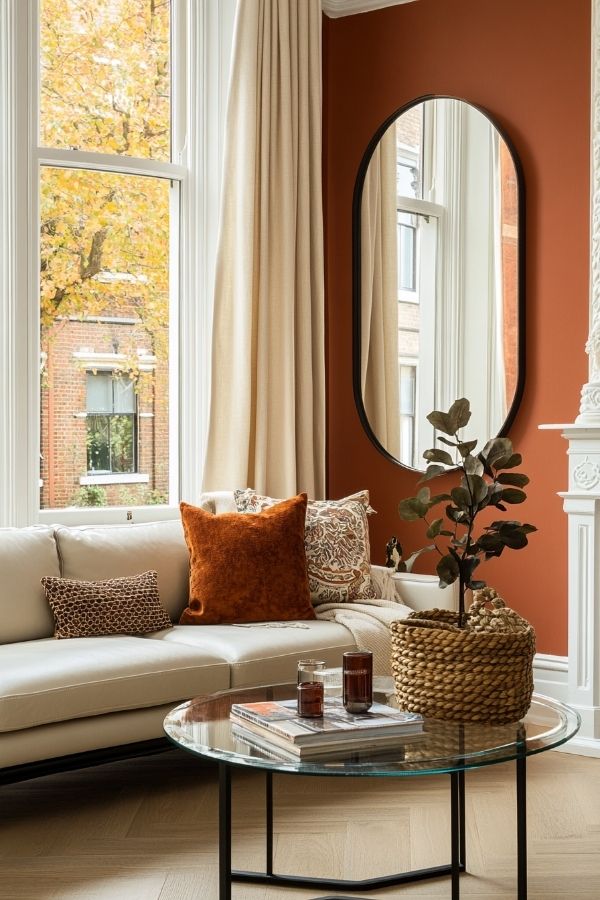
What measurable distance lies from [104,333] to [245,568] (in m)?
1.33

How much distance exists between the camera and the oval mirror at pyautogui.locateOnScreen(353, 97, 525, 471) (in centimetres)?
462

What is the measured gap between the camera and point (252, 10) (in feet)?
15.8

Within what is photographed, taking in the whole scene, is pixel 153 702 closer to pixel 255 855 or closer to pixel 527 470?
pixel 255 855

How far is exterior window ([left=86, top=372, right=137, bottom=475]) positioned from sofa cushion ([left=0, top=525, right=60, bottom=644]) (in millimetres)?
946

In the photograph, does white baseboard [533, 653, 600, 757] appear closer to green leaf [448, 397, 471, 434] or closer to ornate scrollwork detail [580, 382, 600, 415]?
ornate scrollwork detail [580, 382, 600, 415]

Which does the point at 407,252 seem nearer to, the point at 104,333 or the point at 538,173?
the point at 538,173

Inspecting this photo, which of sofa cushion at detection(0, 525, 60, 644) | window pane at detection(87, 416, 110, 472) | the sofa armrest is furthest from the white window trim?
the sofa armrest

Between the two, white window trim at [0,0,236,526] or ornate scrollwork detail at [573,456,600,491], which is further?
white window trim at [0,0,236,526]

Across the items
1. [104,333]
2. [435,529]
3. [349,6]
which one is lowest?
[435,529]

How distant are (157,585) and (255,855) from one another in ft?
3.95

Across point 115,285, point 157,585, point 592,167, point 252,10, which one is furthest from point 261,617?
point 252,10

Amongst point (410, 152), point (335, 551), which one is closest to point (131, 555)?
point (335, 551)

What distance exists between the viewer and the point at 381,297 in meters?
5.06

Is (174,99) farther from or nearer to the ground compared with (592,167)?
farther from the ground
